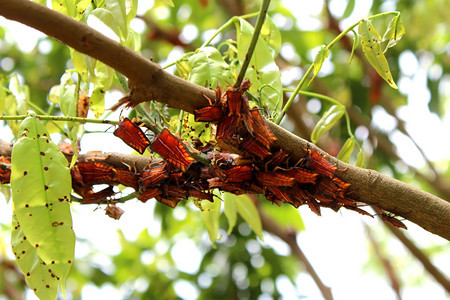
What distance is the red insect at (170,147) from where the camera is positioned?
1.83 ft

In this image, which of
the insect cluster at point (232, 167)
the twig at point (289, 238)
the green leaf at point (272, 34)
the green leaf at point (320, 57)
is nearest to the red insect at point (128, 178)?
the insect cluster at point (232, 167)

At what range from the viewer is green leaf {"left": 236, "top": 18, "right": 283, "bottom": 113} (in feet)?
2.30

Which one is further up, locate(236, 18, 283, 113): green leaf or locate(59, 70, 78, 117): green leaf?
locate(236, 18, 283, 113): green leaf

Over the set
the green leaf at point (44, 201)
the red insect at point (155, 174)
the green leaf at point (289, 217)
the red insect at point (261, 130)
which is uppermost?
Result: the green leaf at point (289, 217)

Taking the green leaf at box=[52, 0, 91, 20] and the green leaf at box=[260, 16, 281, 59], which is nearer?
the green leaf at box=[52, 0, 91, 20]

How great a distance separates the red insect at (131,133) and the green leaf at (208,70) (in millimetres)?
94

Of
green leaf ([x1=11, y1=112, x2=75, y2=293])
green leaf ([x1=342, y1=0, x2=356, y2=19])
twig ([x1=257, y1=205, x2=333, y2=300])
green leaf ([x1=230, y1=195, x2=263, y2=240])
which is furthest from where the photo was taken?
green leaf ([x1=342, y1=0, x2=356, y2=19])

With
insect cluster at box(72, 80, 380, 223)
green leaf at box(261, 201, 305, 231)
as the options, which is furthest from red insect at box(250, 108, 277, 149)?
green leaf at box(261, 201, 305, 231)

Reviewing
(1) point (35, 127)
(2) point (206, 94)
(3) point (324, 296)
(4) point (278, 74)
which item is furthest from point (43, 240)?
(3) point (324, 296)

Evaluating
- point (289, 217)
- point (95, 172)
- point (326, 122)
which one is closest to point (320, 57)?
point (326, 122)

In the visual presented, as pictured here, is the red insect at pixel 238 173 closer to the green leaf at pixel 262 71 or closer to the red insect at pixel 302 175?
the red insect at pixel 302 175

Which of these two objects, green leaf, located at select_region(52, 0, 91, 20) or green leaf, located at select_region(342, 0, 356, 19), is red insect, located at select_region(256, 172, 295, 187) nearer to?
green leaf, located at select_region(52, 0, 91, 20)

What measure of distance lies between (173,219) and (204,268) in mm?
200

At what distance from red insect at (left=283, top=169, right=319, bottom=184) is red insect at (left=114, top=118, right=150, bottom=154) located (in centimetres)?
16
